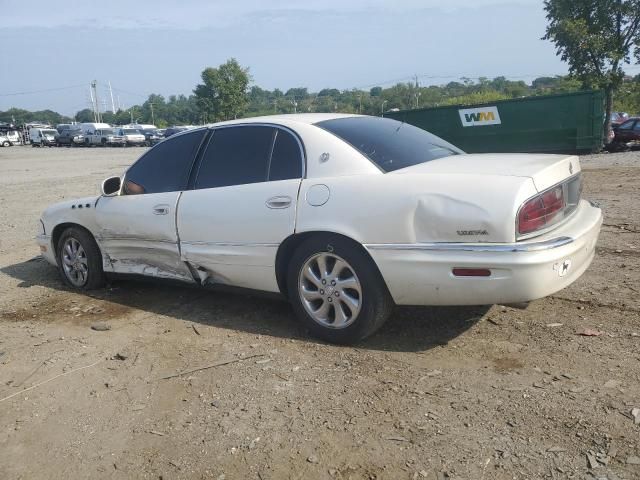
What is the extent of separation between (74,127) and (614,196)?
54.9 metres

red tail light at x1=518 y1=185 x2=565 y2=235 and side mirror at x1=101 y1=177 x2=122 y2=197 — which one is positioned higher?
side mirror at x1=101 y1=177 x2=122 y2=197

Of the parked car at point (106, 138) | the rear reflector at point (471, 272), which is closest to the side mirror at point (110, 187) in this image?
the rear reflector at point (471, 272)

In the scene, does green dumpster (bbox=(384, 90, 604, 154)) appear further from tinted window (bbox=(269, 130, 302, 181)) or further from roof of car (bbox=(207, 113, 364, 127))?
tinted window (bbox=(269, 130, 302, 181))

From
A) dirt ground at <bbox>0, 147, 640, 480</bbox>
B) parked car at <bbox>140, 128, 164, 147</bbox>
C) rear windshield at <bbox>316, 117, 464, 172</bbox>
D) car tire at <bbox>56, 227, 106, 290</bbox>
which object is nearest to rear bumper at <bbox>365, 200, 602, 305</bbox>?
dirt ground at <bbox>0, 147, 640, 480</bbox>

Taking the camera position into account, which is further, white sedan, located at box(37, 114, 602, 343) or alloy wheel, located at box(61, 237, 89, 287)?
alloy wheel, located at box(61, 237, 89, 287)

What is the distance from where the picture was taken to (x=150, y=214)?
16.0 ft

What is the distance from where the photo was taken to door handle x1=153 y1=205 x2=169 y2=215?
476 cm

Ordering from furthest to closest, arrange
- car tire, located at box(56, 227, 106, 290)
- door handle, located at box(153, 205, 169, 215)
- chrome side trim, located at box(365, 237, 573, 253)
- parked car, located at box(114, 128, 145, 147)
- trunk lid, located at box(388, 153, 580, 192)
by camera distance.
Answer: parked car, located at box(114, 128, 145, 147)
car tire, located at box(56, 227, 106, 290)
door handle, located at box(153, 205, 169, 215)
trunk lid, located at box(388, 153, 580, 192)
chrome side trim, located at box(365, 237, 573, 253)

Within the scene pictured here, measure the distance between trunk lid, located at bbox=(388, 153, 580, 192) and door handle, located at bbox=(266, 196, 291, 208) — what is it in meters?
0.75

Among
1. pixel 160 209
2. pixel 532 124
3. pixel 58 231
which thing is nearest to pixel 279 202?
pixel 160 209

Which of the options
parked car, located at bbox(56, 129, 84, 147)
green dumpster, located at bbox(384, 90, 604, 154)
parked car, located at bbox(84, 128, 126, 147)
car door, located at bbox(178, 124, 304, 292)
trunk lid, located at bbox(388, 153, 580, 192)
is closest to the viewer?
trunk lid, located at bbox(388, 153, 580, 192)

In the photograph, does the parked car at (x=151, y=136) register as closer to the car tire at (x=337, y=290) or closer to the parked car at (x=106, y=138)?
the parked car at (x=106, y=138)

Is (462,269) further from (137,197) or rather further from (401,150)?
(137,197)

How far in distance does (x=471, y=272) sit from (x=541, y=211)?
561 millimetres
